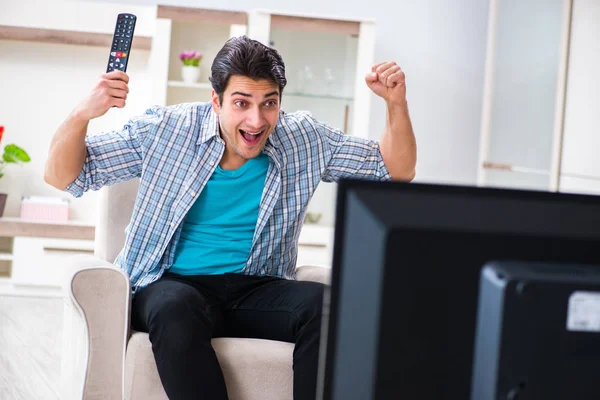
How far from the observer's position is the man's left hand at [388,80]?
6.16 feet

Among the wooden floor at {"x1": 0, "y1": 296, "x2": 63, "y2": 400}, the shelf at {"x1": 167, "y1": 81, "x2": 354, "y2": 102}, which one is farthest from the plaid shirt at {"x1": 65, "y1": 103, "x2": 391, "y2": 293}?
the shelf at {"x1": 167, "y1": 81, "x2": 354, "y2": 102}

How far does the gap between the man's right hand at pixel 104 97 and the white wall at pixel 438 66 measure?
2836 mm

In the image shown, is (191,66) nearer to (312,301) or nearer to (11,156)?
(11,156)

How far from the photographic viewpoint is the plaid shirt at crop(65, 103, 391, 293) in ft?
6.48

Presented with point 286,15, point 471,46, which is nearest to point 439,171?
point 471,46

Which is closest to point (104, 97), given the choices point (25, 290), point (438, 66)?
point (25, 290)

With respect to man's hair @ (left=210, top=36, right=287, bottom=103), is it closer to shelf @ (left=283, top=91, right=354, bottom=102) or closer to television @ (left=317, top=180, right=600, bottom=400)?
television @ (left=317, top=180, right=600, bottom=400)

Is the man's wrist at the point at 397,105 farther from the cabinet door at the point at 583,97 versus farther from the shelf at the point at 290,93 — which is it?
the shelf at the point at 290,93

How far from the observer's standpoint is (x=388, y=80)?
1.90 meters

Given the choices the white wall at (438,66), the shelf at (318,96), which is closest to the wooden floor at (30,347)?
the shelf at (318,96)

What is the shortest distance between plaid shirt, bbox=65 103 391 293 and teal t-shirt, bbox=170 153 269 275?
0.03 m

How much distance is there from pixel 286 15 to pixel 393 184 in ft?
11.8

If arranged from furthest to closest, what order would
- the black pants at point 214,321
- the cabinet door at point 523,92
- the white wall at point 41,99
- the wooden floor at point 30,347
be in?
the white wall at point 41,99 < the cabinet door at point 523,92 < the wooden floor at point 30,347 < the black pants at point 214,321

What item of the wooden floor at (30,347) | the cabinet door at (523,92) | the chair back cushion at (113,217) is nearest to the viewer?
the chair back cushion at (113,217)
